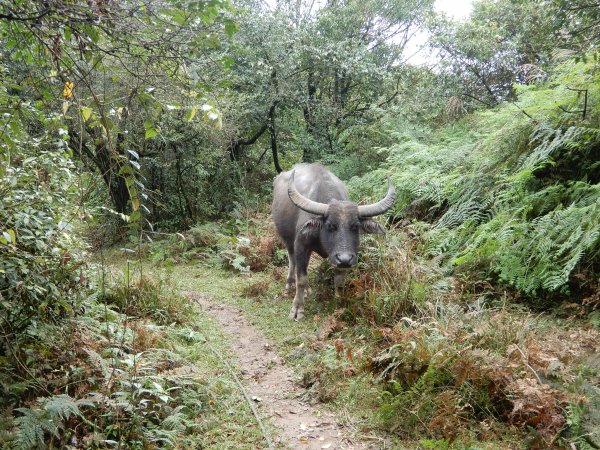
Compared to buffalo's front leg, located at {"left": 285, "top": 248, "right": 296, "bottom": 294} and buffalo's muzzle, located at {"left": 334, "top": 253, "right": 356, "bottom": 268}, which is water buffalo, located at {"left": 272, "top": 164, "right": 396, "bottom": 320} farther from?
buffalo's front leg, located at {"left": 285, "top": 248, "right": 296, "bottom": 294}

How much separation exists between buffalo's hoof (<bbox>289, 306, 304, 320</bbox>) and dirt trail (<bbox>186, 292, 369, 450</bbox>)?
68 centimetres

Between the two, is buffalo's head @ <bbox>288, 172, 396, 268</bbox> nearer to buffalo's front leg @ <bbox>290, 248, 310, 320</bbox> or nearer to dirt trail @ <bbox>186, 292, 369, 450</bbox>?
buffalo's front leg @ <bbox>290, 248, 310, 320</bbox>

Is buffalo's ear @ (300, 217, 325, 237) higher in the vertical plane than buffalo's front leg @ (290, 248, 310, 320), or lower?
higher

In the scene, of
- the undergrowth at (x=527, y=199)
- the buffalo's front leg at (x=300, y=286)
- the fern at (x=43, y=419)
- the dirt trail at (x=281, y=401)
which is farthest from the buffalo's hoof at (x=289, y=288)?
the fern at (x=43, y=419)

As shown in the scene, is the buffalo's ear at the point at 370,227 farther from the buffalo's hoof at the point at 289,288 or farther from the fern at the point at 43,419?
the fern at the point at 43,419

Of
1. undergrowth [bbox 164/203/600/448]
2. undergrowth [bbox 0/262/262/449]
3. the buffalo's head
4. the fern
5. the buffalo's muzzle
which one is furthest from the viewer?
the buffalo's head

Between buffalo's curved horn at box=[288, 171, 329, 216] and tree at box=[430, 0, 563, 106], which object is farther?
tree at box=[430, 0, 563, 106]

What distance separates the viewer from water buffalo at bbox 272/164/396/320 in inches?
267

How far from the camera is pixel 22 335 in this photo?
3902 millimetres

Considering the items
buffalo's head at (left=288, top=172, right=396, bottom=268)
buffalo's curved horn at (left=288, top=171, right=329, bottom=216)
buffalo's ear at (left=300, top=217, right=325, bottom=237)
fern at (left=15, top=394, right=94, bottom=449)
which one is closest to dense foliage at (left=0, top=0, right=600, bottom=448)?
fern at (left=15, top=394, right=94, bottom=449)

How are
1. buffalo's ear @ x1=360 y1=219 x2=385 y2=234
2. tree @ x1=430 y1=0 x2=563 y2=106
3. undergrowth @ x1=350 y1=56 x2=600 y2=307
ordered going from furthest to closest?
tree @ x1=430 y1=0 x2=563 y2=106, buffalo's ear @ x1=360 y1=219 x2=385 y2=234, undergrowth @ x1=350 y1=56 x2=600 y2=307

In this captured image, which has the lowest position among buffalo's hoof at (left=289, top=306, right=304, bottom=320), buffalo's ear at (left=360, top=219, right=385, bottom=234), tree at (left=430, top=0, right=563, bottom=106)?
buffalo's hoof at (left=289, top=306, right=304, bottom=320)

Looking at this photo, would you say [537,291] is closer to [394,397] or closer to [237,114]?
[394,397]

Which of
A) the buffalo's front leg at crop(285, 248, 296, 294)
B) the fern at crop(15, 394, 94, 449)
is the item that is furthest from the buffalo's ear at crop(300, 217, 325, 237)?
the fern at crop(15, 394, 94, 449)
